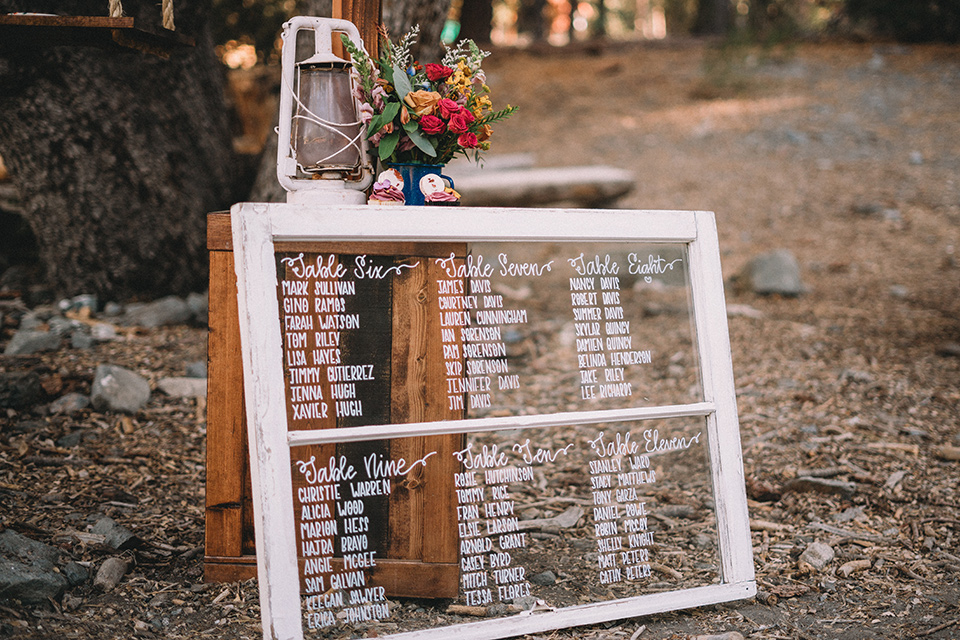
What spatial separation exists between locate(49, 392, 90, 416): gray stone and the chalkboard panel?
1753mm

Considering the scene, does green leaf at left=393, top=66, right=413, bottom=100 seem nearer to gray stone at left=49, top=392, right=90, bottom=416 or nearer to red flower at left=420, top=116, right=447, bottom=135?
red flower at left=420, top=116, right=447, bottom=135

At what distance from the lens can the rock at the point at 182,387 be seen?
3.33m

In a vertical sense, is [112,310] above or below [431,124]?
below

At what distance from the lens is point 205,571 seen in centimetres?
215

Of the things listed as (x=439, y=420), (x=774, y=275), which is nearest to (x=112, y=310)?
(x=439, y=420)

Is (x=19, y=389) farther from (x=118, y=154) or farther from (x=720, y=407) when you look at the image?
(x=720, y=407)

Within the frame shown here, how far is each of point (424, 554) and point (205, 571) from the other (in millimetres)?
709

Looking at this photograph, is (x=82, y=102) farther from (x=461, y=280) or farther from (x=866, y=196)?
(x=866, y=196)

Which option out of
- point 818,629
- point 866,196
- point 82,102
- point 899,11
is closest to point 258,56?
point 82,102

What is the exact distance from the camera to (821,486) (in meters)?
2.89

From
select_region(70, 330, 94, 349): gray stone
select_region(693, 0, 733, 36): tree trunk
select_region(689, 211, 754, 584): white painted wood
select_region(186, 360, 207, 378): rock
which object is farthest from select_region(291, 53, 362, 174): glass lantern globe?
select_region(693, 0, 733, 36): tree trunk

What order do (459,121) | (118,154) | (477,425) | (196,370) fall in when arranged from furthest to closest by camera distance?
(118,154), (196,370), (459,121), (477,425)

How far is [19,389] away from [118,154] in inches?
56.3

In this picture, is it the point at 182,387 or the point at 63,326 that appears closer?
the point at 182,387
